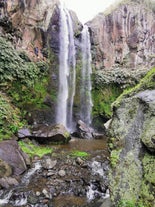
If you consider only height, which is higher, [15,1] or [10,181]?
[15,1]

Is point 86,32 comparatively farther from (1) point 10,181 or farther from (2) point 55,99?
(1) point 10,181

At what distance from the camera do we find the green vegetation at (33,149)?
29.3ft

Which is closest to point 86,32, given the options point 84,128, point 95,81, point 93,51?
point 93,51

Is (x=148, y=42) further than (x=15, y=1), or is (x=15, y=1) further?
(x=148, y=42)

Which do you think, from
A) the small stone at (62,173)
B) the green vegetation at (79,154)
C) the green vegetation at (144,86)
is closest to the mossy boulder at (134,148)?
the green vegetation at (144,86)

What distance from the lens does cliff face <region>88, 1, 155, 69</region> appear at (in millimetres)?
20391

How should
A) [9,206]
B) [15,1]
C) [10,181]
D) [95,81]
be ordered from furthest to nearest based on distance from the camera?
[95,81] < [15,1] < [10,181] < [9,206]

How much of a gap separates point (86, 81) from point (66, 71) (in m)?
1.95

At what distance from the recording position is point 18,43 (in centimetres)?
1492

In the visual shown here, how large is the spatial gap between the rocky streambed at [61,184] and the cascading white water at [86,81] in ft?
30.5

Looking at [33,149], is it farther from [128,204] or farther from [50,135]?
[128,204]

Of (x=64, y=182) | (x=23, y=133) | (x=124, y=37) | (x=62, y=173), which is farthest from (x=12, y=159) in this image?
(x=124, y=37)

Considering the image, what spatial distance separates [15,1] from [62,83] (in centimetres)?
620

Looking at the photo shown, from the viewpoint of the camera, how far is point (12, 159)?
7.32 metres
